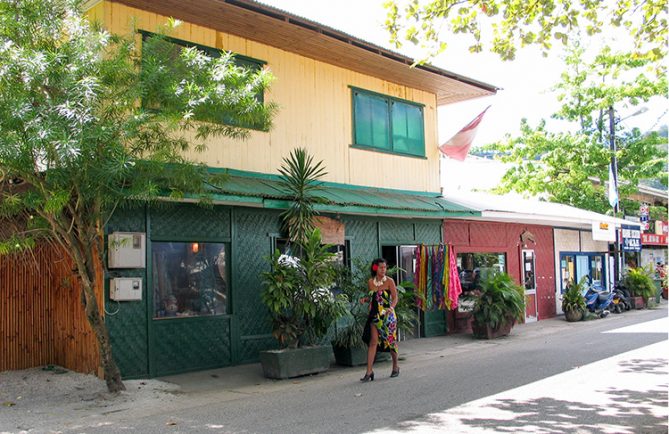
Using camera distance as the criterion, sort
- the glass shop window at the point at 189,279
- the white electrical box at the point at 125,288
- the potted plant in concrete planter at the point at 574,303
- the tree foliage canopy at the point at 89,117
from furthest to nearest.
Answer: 1. the potted plant in concrete planter at the point at 574,303
2. the glass shop window at the point at 189,279
3. the white electrical box at the point at 125,288
4. the tree foliage canopy at the point at 89,117

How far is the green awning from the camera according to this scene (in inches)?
405

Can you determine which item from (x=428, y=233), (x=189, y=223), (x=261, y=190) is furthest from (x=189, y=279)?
(x=428, y=233)

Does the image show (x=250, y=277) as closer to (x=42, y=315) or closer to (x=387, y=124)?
(x=42, y=315)

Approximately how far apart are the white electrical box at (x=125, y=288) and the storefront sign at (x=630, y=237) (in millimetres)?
18099

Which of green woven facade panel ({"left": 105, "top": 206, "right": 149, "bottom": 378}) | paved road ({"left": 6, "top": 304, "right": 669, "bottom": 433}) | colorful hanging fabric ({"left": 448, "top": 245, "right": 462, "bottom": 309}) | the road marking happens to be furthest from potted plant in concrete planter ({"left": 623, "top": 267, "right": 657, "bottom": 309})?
green woven facade panel ({"left": 105, "top": 206, "right": 149, "bottom": 378})

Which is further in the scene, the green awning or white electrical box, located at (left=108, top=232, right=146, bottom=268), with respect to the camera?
the green awning

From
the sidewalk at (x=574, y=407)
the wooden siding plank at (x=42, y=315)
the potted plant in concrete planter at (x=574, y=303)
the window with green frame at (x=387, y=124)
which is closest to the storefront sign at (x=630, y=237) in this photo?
the potted plant in concrete planter at (x=574, y=303)

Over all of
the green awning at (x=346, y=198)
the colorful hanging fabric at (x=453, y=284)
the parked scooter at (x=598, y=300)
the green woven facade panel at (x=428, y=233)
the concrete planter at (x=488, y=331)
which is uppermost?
the green awning at (x=346, y=198)

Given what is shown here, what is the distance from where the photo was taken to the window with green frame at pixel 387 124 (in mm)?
14195

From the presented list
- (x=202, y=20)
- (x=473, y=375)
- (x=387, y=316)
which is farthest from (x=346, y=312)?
(x=202, y=20)

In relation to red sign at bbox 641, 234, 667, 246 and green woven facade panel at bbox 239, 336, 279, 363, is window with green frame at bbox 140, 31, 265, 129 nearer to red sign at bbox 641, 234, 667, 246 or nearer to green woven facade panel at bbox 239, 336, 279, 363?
green woven facade panel at bbox 239, 336, 279, 363

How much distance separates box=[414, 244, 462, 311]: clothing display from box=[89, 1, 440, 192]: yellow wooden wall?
179cm

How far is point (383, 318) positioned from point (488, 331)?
577 cm

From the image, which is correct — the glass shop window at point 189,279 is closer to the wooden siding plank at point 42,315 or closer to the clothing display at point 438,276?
the wooden siding plank at point 42,315
